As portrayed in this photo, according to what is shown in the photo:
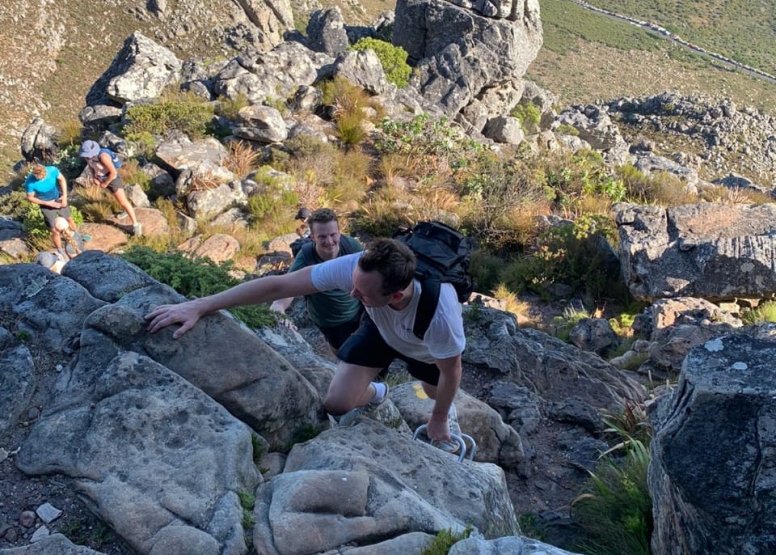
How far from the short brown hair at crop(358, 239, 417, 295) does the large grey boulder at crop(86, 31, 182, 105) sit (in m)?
15.0

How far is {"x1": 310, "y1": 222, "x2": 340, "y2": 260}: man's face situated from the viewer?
4.64m

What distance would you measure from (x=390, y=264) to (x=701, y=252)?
7589 millimetres

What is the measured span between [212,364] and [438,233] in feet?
4.79

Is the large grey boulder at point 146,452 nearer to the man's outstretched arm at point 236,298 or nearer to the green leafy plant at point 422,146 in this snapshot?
the man's outstretched arm at point 236,298

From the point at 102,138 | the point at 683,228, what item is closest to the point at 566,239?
the point at 683,228

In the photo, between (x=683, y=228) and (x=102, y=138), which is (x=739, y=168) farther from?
(x=102, y=138)

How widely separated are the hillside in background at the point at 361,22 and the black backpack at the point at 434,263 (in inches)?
1590

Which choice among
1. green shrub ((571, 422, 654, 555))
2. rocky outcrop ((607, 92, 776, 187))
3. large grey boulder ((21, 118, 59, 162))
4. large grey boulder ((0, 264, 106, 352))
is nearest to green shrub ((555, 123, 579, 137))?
rocky outcrop ((607, 92, 776, 187))

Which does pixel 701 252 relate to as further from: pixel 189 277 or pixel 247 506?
pixel 247 506

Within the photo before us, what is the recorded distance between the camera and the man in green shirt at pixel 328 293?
4.66 meters

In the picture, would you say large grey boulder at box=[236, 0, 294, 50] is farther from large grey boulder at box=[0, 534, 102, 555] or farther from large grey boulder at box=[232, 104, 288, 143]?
large grey boulder at box=[0, 534, 102, 555]

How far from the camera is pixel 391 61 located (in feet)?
60.5

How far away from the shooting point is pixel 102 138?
1334 centimetres

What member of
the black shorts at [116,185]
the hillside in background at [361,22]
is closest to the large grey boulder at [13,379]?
the black shorts at [116,185]
